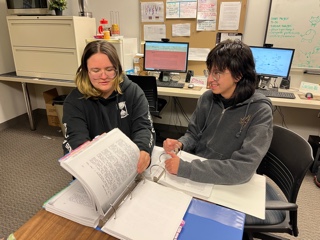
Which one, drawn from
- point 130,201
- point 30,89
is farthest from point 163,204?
point 30,89

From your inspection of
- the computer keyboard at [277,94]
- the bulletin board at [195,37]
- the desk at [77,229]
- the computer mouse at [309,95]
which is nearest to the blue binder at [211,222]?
the desk at [77,229]

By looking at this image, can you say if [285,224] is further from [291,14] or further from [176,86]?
[291,14]

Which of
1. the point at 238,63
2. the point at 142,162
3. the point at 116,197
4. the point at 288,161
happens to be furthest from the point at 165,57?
the point at 116,197

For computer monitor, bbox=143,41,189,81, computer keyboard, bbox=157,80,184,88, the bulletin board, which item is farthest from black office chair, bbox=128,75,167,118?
the bulletin board

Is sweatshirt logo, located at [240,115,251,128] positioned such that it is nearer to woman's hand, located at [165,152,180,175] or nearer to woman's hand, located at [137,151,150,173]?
woman's hand, located at [165,152,180,175]

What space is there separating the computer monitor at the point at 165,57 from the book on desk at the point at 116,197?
6.57 ft

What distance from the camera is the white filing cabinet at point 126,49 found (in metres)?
2.67

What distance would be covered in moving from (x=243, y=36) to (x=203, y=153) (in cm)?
192

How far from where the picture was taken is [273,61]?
2.41m

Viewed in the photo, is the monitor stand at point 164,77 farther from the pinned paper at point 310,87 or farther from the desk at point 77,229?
the desk at point 77,229

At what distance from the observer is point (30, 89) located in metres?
3.74

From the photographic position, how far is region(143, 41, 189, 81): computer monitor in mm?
2676

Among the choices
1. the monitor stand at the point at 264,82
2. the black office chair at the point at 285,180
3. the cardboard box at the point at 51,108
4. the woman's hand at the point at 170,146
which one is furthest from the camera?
the cardboard box at the point at 51,108

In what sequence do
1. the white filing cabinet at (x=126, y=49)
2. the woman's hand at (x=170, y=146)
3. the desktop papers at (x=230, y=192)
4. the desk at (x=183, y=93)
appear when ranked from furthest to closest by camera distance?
the white filing cabinet at (x=126, y=49) < the desk at (x=183, y=93) < the woman's hand at (x=170, y=146) < the desktop papers at (x=230, y=192)
